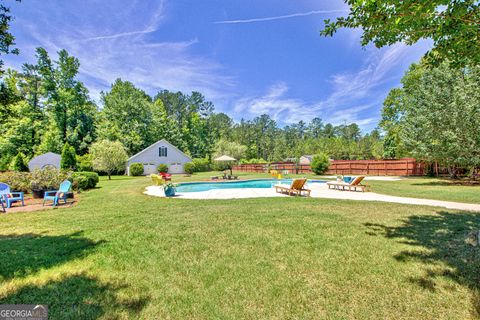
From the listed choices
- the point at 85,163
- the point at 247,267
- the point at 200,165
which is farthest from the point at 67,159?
the point at 247,267

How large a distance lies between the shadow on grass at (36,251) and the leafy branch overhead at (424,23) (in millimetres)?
6033

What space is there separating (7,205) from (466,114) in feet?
76.9

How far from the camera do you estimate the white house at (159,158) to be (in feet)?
105

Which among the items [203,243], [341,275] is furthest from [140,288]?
[341,275]

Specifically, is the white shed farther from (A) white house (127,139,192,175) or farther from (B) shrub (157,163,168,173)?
(B) shrub (157,163,168,173)

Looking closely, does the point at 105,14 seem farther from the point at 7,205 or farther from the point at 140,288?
the point at 140,288

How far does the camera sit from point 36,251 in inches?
157

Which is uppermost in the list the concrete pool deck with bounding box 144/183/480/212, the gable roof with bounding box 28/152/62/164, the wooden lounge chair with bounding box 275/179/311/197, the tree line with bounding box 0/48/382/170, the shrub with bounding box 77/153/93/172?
the tree line with bounding box 0/48/382/170

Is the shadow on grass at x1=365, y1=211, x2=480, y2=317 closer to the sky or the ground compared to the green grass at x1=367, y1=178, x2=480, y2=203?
closer to the ground

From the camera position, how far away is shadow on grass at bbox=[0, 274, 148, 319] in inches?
92.1

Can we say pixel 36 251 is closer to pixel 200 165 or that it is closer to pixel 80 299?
pixel 80 299

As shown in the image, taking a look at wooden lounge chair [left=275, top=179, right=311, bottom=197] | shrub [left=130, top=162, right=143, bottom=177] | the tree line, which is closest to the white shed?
the tree line

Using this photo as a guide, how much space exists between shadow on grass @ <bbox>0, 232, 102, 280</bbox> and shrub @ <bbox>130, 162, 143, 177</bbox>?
26.0m

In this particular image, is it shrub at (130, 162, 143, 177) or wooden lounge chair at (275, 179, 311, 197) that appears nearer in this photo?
wooden lounge chair at (275, 179, 311, 197)
